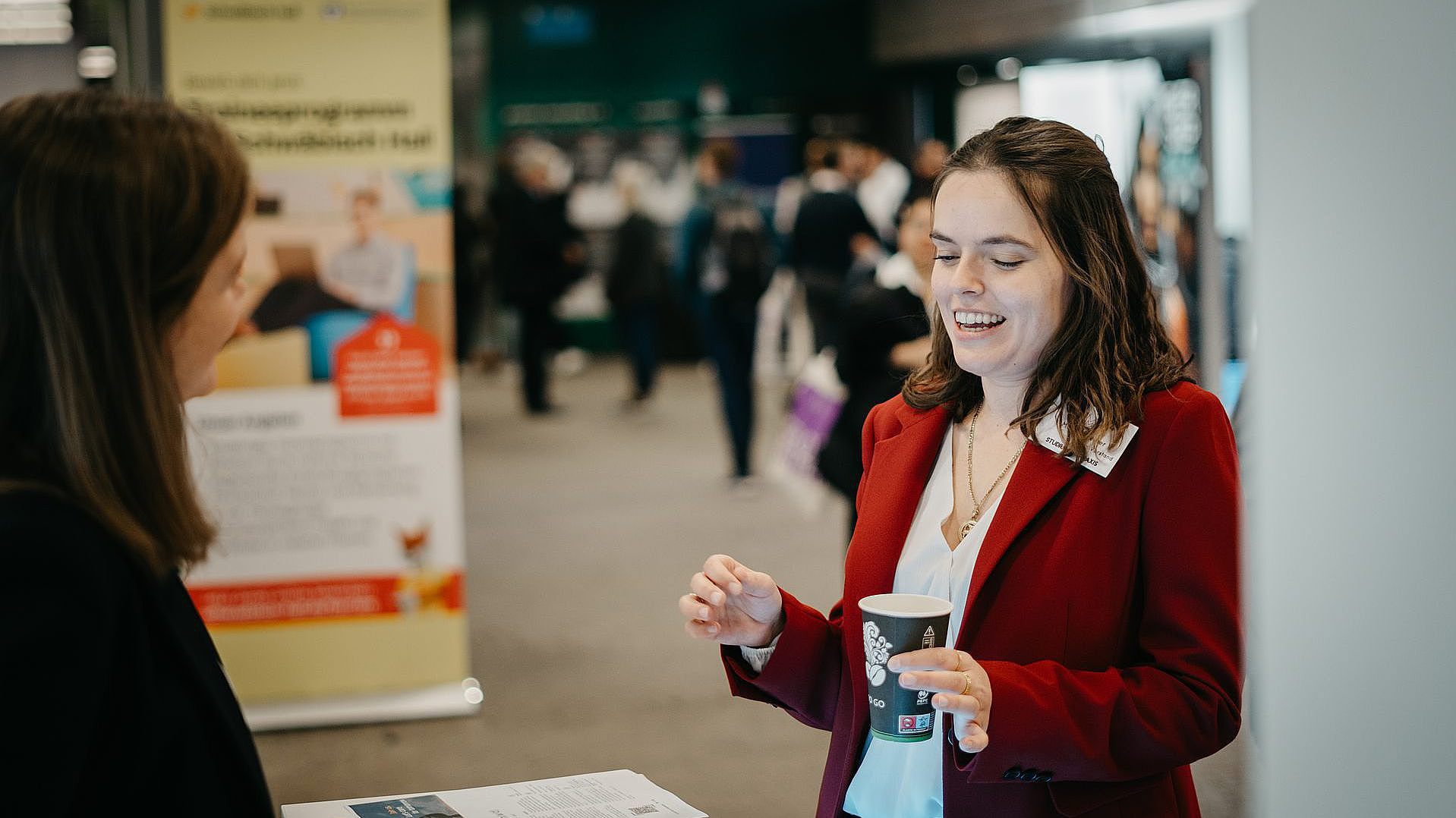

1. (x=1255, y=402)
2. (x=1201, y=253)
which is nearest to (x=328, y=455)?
(x=1255, y=402)

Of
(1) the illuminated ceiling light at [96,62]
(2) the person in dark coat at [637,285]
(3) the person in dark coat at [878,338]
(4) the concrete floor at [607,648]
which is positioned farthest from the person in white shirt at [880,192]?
(1) the illuminated ceiling light at [96,62]

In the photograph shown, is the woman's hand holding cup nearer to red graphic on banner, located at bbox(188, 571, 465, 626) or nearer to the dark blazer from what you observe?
the dark blazer

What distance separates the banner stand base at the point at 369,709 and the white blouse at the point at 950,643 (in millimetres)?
2862

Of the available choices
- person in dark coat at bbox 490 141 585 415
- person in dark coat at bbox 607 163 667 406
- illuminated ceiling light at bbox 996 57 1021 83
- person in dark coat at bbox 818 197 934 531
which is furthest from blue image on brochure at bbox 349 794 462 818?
illuminated ceiling light at bbox 996 57 1021 83

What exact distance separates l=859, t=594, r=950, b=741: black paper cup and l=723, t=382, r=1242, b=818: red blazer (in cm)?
9

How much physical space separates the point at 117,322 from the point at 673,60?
14.4 m

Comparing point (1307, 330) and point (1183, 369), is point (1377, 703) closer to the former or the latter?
point (1307, 330)

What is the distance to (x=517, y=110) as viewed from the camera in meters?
14.9

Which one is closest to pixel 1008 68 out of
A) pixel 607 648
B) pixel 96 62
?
pixel 607 648

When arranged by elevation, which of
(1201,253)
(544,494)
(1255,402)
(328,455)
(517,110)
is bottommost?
(544,494)

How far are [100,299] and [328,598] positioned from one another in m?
3.19

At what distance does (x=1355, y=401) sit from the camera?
1.08 m

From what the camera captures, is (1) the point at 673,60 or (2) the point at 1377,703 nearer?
(2) the point at 1377,703

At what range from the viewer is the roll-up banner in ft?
13.0
